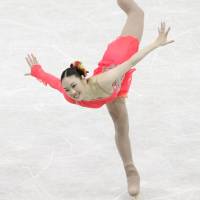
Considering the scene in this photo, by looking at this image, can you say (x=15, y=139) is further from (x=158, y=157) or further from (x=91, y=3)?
(x=91, y=3)

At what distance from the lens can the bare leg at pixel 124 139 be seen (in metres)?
4.44

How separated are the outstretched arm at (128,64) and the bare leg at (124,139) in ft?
1.16

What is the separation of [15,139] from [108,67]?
1.43m

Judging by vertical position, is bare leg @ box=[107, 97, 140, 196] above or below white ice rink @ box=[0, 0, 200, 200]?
above

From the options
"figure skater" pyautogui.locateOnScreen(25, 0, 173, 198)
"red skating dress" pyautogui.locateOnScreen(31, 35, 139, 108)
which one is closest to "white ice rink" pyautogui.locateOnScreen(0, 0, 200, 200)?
"figure skater" pyautogui.locateOnScreen(25, 0, 173, 198)

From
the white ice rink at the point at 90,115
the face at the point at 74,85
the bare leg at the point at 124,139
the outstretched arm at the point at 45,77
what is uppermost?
the face at the point at 74,85

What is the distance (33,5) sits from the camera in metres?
8.33

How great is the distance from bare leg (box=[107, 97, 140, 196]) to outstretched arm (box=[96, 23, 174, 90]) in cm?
35

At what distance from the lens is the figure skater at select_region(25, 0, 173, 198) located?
4.04 meters

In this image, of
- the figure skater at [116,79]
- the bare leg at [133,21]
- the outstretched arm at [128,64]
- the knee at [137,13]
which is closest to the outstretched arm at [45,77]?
the figure skater at [116,79]

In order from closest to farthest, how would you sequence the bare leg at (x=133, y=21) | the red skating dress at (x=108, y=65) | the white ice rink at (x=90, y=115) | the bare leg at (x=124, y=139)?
the red skating dress at (x=108, y=65)
the bare leg at (x=124, y=139)
the bare leg at (x=133, y=21)
the white ice rink at (x=90, y=115)

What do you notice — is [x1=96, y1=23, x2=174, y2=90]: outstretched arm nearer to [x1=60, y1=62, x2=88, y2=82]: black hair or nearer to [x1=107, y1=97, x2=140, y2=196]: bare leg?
[x1=60, y1=62, x2=88, y2=82]: black hair

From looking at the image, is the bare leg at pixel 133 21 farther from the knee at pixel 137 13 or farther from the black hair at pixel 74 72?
the black hair at pixel 74 72

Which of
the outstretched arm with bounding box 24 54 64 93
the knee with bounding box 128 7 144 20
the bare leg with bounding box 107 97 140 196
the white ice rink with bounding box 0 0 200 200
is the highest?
the knee with bounding box 128 7 144 20
